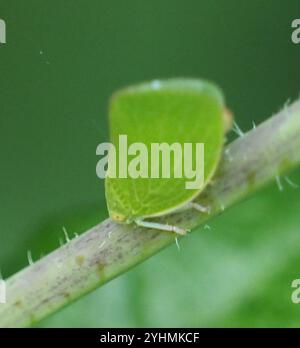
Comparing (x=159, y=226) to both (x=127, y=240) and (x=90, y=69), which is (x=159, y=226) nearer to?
(x=127, y=240)

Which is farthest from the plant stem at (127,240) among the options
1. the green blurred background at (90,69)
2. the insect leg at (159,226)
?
the green blurred background at (90,69)

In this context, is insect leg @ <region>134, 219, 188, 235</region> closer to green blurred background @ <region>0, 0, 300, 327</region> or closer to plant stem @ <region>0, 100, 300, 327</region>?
plant stem @ <region>0, 100, 300, 327</region>

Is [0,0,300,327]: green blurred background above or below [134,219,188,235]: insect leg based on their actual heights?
above

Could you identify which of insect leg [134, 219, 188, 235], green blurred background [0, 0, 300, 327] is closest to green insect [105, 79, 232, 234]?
insect leg [134, 219, 188, 235]

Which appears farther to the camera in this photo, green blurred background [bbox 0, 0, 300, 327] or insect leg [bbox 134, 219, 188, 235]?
green blurred background [bbox 0, 0, 300, 327]

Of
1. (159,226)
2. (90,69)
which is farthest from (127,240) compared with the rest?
(90,69)

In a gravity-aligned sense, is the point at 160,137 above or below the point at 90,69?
below
